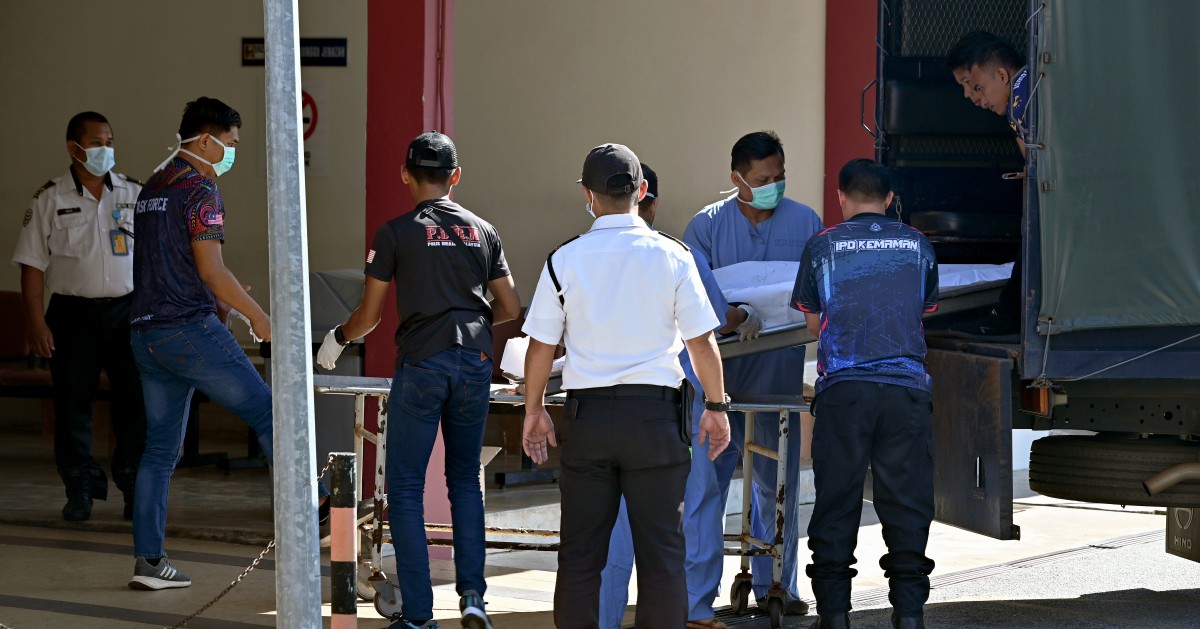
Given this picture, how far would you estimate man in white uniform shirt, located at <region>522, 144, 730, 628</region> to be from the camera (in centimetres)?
477

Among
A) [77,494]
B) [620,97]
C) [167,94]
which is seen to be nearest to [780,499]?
[77,494]

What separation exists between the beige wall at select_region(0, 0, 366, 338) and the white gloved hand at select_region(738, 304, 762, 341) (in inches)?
234

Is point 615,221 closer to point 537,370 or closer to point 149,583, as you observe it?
point 537,370

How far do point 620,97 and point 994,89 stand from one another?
4.60 meters

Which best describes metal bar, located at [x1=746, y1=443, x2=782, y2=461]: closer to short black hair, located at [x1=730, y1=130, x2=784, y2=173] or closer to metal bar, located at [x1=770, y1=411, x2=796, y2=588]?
metal bar, located at [x1=770, y1=411, x2=796, y2=588]

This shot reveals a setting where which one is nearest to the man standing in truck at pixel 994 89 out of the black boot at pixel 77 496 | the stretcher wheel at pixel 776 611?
the stretcher wheel at pixel 776 611

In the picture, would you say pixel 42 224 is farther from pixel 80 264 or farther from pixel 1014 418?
pixel 1014 418

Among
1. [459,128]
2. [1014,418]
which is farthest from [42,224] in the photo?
[1014,418]

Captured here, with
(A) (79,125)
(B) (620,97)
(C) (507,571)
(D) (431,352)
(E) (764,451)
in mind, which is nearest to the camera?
(D) (431,352)

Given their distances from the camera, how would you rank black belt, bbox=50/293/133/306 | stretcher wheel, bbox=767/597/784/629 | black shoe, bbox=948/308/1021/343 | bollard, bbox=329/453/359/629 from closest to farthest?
1. bollard, bbox=329/453/359/629
2. stretcher wheel, bbox=767/597/784/629
3. black shoe, bbox=948/308/1021/343
4. black belt, bbox=50/293/133/306

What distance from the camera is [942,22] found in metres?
7.77

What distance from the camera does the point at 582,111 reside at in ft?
35.8

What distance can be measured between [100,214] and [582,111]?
3.83m

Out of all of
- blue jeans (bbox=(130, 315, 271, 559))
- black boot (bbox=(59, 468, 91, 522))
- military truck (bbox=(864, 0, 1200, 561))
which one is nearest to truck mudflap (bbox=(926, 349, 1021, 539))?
military truck (bbox=(864, 0, 1200, 561))
